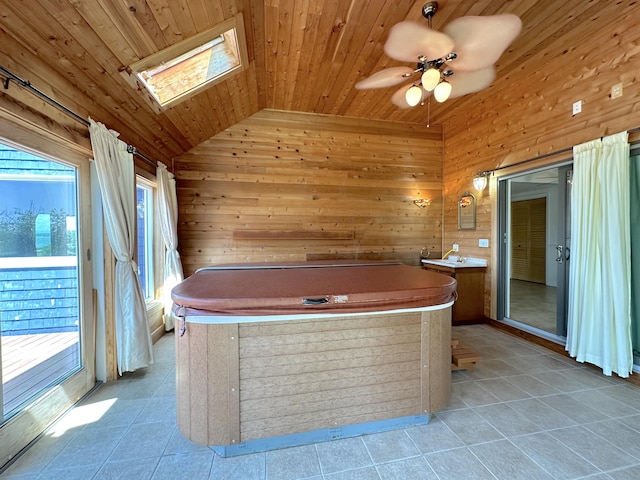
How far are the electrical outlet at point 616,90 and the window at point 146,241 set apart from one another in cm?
482

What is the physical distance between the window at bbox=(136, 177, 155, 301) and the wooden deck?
1267mm

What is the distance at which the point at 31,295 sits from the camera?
1.73 meters

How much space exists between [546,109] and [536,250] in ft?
15.5

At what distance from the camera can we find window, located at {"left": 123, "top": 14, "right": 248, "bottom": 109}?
2008mm

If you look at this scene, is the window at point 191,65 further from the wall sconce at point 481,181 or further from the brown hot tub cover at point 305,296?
the wall sconce at point 481,181

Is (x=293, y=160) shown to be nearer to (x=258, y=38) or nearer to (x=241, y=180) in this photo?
(x=241, y=180)

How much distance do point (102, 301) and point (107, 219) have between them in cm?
71

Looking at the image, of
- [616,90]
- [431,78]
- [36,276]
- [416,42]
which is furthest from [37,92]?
[616,90]

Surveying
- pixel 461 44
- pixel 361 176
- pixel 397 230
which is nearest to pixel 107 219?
pixel 461 44

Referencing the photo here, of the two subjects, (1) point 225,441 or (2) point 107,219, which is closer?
(1) point 225,441

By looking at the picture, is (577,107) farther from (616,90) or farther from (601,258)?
(601,258)

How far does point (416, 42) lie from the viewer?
5.77 ft

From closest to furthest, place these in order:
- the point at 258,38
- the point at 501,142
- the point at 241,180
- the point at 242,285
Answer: the point at 242,285 < the point at 258,38 < the point at 501,142 < the point at 241,180

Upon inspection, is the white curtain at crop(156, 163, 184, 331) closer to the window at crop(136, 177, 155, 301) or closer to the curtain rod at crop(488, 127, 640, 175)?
the window at crop(136, 177, 155, 301)
